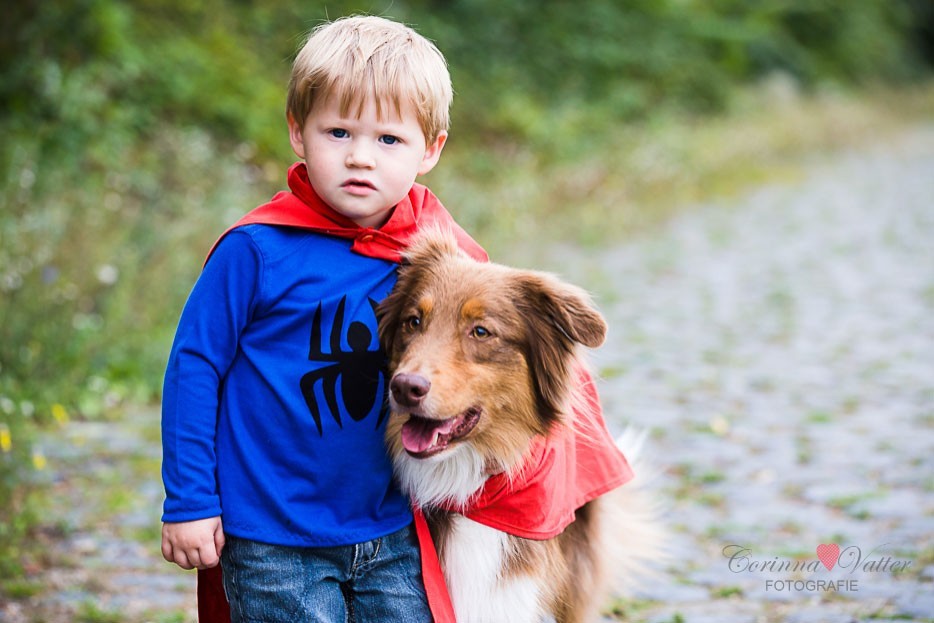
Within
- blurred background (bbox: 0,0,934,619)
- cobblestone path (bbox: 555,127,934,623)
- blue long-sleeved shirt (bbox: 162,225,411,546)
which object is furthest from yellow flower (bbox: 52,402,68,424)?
blue long-sleeved shirt (bbox: 162,225,411,546)

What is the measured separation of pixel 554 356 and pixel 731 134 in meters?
17.6

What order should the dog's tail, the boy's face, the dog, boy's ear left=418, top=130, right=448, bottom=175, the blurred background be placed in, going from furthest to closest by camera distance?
1. the blurred background
2. the dog's tail
3. boy's ear left=418, top=130, right=448, bottom=175
4. the dog
5. the boy's face

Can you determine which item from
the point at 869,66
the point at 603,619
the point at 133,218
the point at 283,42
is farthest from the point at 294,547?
the point at 869,66

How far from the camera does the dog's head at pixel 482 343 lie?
8.64 ft

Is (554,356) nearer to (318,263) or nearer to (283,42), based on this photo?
(318,263)

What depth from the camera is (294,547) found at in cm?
262

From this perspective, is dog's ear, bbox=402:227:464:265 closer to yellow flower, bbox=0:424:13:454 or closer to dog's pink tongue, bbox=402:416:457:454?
dog's pink tongue, bbox=402:416:457:454

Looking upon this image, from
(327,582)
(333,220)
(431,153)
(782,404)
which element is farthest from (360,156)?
(782,404)

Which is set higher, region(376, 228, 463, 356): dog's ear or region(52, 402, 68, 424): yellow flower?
region(376, 228, 463, 356): dog's ear

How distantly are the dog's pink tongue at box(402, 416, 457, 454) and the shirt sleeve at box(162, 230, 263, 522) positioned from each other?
505mm

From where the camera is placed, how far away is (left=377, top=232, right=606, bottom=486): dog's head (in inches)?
104

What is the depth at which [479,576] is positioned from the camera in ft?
9.27

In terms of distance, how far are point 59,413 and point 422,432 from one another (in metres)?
3.82

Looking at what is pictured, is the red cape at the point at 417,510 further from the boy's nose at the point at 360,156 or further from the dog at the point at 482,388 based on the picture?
the boy's nose at the point at 360,156
